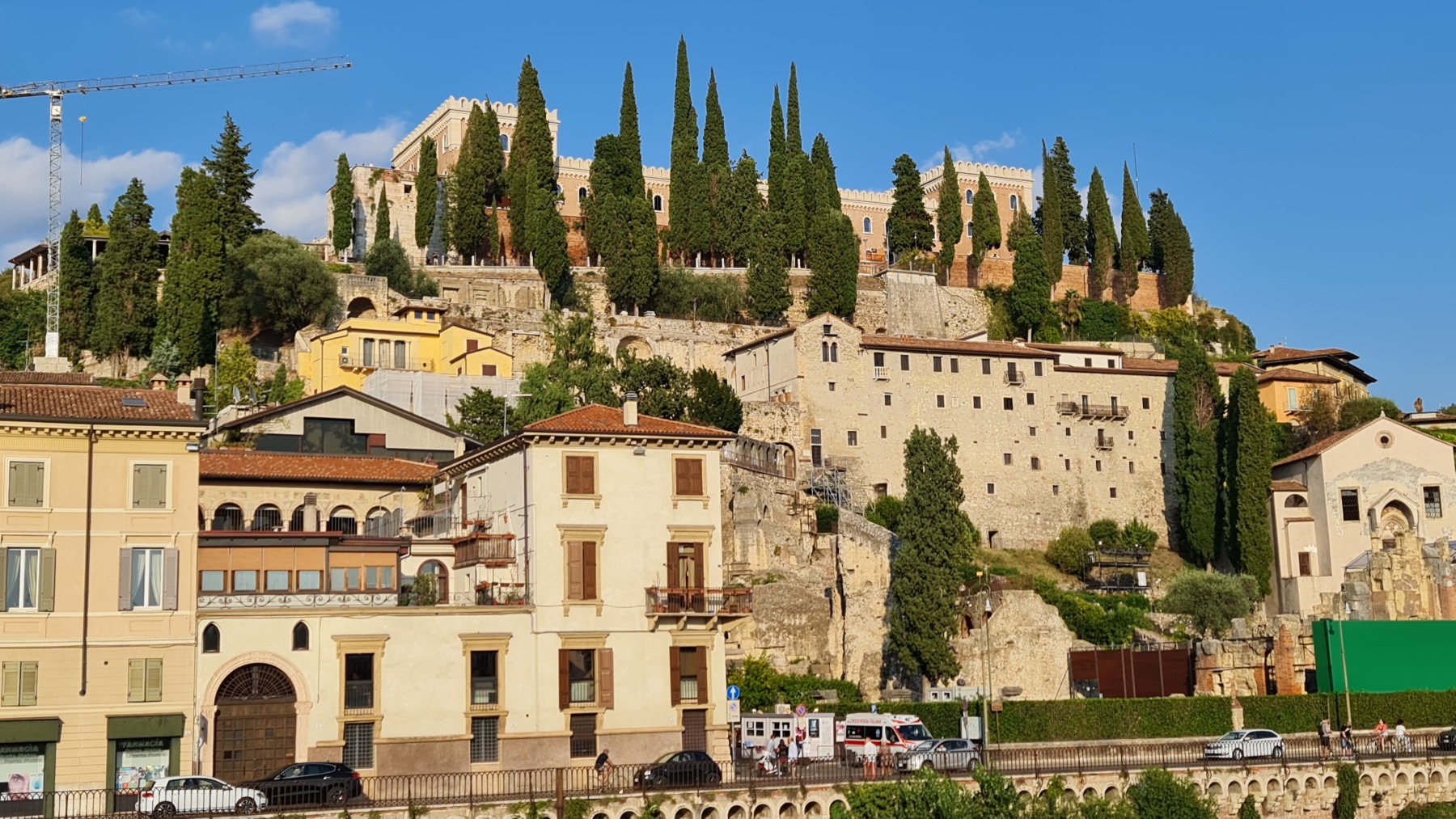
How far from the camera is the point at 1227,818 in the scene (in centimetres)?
4550

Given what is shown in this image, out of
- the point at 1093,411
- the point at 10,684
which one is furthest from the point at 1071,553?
the point at 10,684

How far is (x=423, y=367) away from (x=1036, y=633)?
113ft

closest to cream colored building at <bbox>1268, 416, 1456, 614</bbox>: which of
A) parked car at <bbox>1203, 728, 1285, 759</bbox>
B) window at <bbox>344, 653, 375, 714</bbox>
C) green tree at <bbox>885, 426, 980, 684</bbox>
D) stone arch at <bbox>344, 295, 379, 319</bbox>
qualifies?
green tree at <bbox>885, 426, 980, 684</bbox>

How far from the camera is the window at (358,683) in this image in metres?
43.8

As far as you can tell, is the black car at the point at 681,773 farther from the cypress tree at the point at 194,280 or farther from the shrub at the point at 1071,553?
the cypress tree at the point at 194,280

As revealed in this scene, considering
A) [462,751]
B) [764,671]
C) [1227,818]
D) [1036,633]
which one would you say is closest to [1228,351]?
[1036,633]

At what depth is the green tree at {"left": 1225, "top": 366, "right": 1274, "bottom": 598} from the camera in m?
77.3

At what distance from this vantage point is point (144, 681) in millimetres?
42031

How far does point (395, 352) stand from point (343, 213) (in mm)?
22617

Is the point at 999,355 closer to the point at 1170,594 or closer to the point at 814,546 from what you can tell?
the point at 1170,594

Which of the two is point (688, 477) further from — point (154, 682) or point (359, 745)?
point (154, 682)

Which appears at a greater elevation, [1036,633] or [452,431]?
[452,431]

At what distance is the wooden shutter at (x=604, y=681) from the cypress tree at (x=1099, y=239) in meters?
77.2

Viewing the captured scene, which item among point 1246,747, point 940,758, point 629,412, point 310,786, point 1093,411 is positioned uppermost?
point 1093,411
